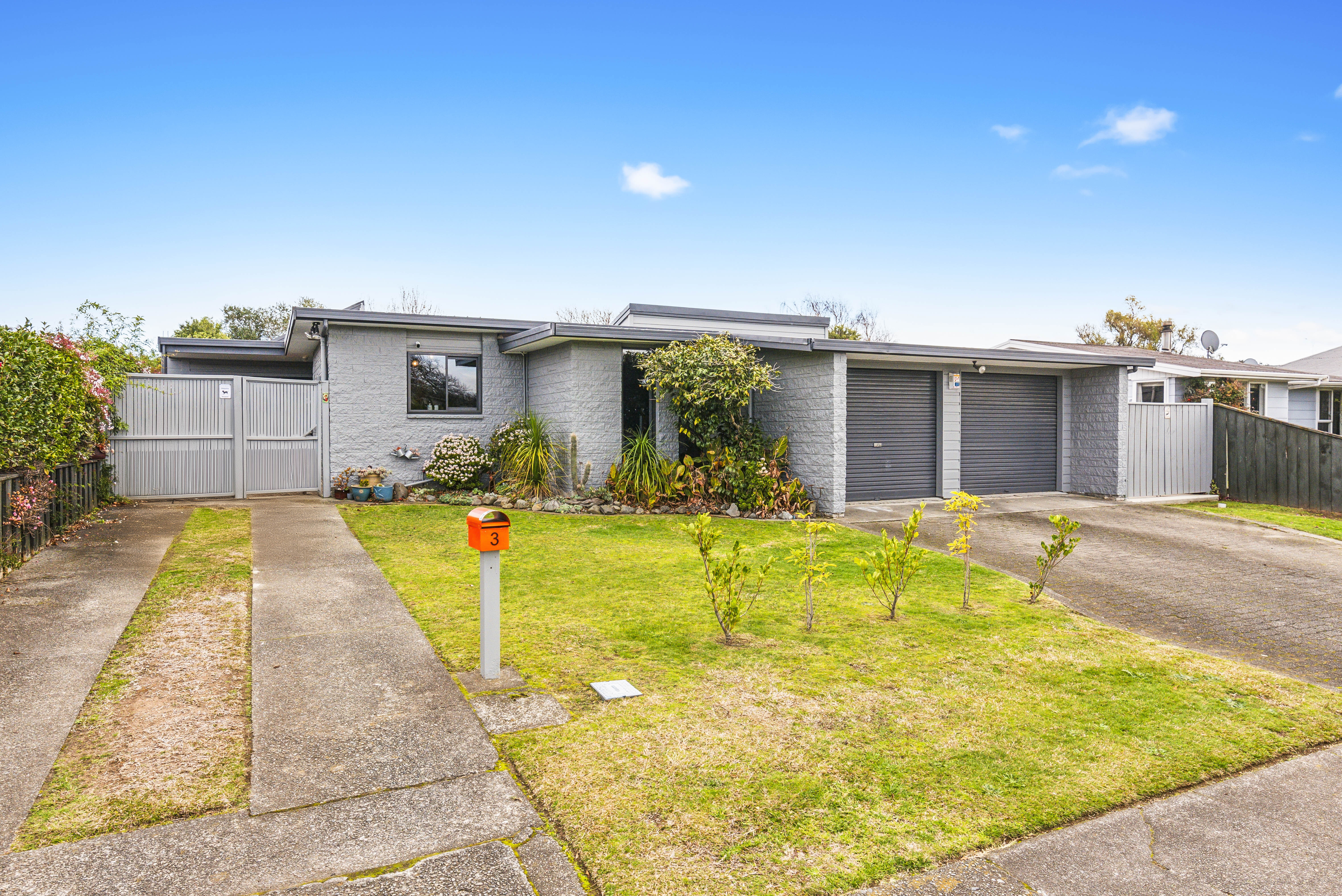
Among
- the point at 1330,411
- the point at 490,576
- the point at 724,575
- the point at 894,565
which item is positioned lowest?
the point at 894,565

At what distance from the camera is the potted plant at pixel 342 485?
42.0 ft

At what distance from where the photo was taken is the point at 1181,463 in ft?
47.1

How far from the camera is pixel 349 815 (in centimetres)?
287

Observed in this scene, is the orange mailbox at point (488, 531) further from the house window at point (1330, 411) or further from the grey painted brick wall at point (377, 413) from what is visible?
the house window at point (1330, 411)

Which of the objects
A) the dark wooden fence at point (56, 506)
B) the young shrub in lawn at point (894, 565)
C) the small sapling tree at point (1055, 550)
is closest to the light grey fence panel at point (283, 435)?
the dark wooden fence at point (56, 506)

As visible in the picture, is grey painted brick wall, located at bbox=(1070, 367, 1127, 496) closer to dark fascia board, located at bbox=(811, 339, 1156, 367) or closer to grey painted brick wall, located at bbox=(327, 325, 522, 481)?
dark fascia board, located at bbox=(811, 339, 1156, 367)

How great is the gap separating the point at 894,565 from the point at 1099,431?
983 centimetres

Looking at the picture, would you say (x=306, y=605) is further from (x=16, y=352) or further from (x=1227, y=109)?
(x=1227, y=109)

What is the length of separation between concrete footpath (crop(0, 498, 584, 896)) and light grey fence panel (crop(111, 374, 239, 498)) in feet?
30.0

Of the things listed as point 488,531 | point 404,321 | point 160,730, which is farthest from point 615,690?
point 404,321

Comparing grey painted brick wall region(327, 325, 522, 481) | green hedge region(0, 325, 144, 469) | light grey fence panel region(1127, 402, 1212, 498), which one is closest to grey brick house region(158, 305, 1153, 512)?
grey painted brick wall region(327, 325, 522, 481)

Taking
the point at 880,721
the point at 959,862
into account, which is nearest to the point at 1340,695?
the point at 880,721

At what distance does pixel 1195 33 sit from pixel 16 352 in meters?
16.8

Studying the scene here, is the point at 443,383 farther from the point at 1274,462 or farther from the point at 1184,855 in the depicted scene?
the point at 1274,462
